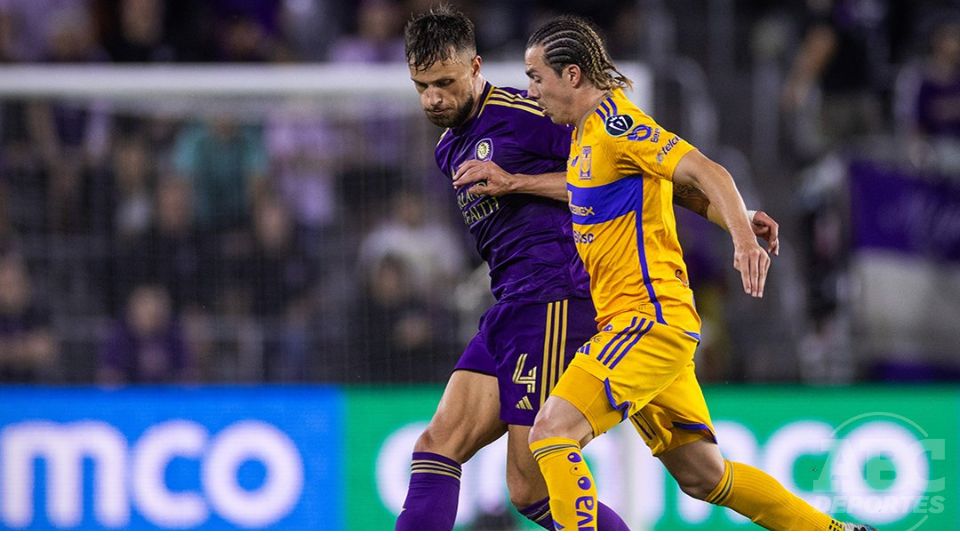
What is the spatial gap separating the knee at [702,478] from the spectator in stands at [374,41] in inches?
216

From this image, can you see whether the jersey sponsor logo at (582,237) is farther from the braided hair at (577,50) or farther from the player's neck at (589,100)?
the braided hair at (577,50)

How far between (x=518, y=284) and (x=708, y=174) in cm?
90

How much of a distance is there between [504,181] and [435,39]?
1.68 feet

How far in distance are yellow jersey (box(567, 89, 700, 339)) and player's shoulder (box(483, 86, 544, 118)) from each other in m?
0.42

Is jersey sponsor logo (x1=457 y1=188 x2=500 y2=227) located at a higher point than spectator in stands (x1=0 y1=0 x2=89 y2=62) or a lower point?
lower

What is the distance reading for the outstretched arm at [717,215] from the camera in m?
4.39

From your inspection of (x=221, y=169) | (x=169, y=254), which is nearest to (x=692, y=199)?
(x=221, y=169)

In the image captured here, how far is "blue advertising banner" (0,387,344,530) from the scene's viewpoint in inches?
314

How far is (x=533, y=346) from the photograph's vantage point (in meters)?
4.83

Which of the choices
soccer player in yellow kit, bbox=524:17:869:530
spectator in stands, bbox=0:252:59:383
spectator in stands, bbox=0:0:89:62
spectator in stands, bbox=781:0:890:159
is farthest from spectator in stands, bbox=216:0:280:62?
soccer player in yellow kit, bbox=524:17:869:530

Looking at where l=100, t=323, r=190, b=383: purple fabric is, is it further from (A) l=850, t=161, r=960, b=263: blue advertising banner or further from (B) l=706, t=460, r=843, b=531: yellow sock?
(B) l=706, t=460, r=843, b=531: yellow sock

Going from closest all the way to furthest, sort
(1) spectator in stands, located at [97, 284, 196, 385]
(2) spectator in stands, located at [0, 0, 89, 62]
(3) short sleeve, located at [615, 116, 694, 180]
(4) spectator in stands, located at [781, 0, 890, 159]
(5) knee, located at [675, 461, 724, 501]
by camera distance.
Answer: (3) short sleeve, located at [615, 116, 694, 180] → (5) knee, located at [675, 461, 724, 501] → (1) spectator in stands, located at [97, 284, 196, 385] → (2) spectator in stands, located at [0, 0, 89, 62] → (4) spectator in stands, located at [781, 0, 890, 159]

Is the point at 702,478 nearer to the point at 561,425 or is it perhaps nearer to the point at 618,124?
the point at 561,425

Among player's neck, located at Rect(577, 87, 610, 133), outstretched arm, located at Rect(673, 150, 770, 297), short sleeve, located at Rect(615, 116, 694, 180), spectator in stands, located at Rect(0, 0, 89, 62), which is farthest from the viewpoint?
spectator in stands, located at Rect(0, 0, 89, 62)
